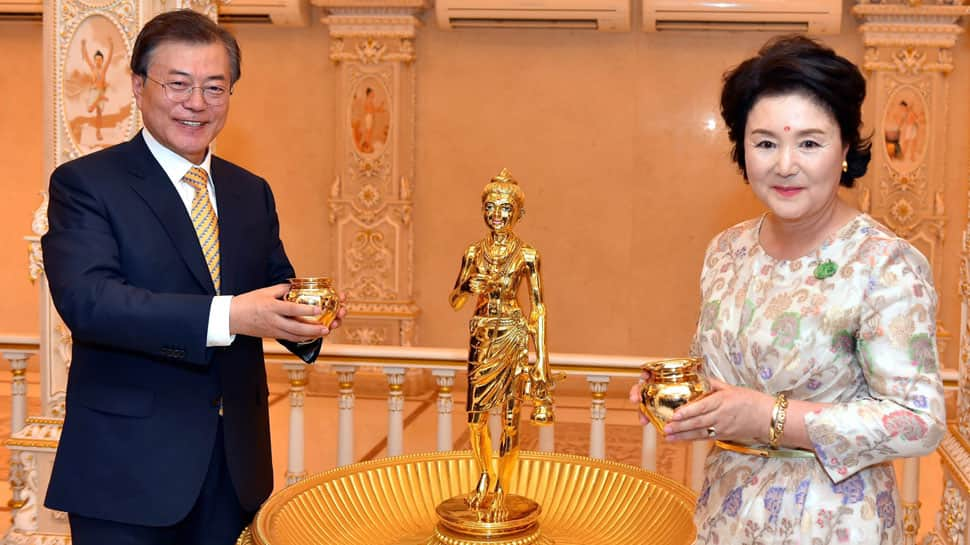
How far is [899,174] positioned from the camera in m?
7.79

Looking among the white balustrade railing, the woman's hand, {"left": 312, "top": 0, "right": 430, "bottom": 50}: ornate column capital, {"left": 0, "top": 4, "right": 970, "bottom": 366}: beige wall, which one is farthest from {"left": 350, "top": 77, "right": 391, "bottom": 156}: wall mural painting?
the woman's hand

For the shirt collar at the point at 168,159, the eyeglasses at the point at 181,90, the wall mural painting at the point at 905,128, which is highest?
the wall mural painting at the point at 905,128

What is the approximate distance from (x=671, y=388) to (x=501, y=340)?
1.93ft

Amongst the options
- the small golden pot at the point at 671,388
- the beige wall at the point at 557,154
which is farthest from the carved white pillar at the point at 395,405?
the beige wall at the point at 557,154

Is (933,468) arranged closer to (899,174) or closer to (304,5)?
(899,174)

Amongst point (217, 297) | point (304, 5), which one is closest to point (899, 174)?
point (304, 5)

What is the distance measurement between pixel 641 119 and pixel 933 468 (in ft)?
11.4

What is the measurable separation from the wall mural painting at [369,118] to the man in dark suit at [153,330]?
5706mm

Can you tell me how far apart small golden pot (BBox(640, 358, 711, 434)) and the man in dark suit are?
2.95 feet

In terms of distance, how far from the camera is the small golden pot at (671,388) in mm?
1825

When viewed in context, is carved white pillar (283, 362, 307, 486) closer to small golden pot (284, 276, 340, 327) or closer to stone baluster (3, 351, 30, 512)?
stone baluster (3, 351, 30, 512)

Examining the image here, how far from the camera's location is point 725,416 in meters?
1.82

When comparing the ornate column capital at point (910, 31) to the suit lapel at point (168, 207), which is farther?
the ornate column capital at point (910, 31)

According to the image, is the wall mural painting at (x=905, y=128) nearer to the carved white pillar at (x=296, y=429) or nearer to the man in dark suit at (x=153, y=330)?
the carved white pillar at (x=296, y=429)
